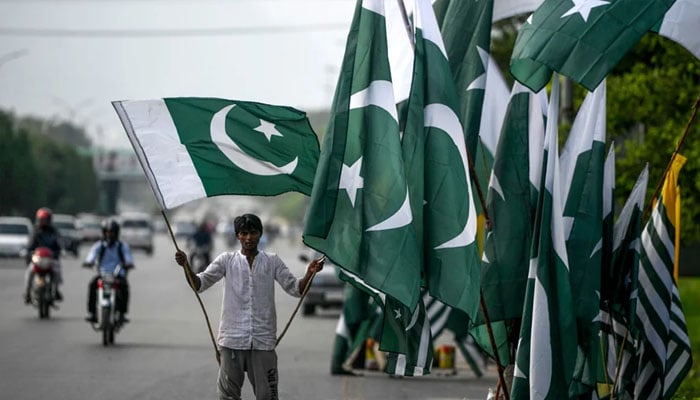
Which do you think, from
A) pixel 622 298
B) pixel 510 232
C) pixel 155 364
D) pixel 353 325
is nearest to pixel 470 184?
pixel 510 232

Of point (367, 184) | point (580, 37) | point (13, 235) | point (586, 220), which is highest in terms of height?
point (580, 37)

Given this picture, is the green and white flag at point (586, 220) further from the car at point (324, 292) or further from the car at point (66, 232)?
the car at point (66, 232)

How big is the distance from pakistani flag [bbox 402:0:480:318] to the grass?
16.7 feet

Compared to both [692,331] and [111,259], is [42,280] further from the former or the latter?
[692,331]

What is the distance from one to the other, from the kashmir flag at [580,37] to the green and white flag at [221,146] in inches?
70.2

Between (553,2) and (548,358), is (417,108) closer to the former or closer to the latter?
(553,2)

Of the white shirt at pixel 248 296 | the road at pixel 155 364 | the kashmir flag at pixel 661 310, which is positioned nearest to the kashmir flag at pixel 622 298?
the kashmir flag at pixel 661 310

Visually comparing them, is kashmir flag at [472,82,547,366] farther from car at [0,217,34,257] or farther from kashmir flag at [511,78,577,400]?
car at [0,217,34,257]

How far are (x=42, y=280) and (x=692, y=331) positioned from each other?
13.3 metres

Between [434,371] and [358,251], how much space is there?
8723 millimetres

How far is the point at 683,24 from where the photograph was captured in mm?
11867

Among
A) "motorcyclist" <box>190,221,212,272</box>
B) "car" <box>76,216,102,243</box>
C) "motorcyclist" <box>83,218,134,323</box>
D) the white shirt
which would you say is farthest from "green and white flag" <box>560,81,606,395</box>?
"car" <box>76,216,102,243</box>

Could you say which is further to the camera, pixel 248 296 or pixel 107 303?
pixel 107 303

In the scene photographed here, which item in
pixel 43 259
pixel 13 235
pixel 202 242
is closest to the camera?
pixel 43 259
